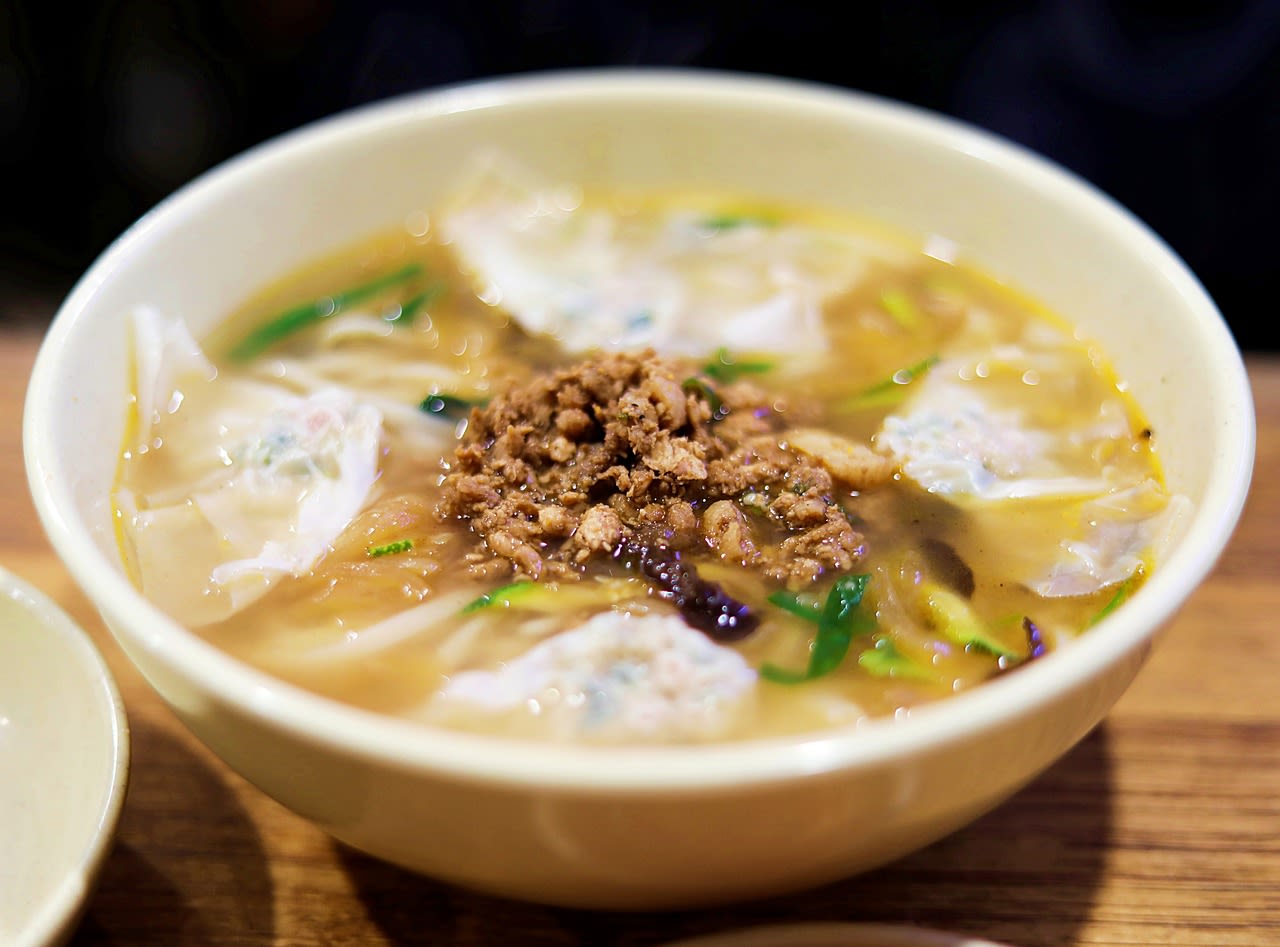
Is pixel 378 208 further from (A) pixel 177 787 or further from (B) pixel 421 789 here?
(B) pixel 421 789

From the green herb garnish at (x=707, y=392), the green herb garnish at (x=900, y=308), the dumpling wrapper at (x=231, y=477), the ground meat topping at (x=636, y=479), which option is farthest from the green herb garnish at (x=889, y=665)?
the green herb garnish at (x=900, y=308)

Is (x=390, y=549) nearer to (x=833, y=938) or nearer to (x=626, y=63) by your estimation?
(x=833, y=938)

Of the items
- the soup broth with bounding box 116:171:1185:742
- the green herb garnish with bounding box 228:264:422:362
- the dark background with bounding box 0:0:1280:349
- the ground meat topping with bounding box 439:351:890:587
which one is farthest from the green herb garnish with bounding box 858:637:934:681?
the dark background with bounding box 0:0:1280:349

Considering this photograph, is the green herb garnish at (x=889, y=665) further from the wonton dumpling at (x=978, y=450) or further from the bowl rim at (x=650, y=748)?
the wonton dumpling at (x=978, y=450)

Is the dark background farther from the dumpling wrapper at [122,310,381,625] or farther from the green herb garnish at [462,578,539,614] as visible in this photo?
the green herb garnish at [462,578,539,614]

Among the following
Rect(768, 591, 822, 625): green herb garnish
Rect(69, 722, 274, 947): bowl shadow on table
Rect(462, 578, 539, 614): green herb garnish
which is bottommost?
Rect(69, 722, 274, 947): bowl shadow on table

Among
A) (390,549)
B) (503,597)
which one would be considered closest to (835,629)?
(503,597)

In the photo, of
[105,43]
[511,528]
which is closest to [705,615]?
[511,528]

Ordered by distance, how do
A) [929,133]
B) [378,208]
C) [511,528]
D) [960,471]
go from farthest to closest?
[378,208]
[929,133]
[960,471]
[511,528]
